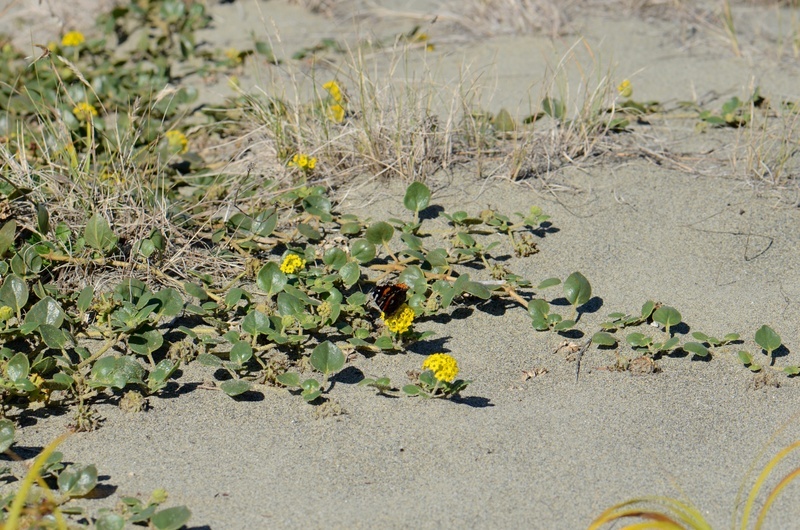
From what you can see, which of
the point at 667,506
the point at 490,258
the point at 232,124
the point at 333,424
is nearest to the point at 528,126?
the point at 490,258

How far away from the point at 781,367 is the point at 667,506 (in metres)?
0.78

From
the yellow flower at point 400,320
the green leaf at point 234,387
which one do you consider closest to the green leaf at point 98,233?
the green leaf at point 234,387

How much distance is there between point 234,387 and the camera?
8.39 ft

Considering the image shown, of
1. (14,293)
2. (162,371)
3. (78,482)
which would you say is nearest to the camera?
(78,482)

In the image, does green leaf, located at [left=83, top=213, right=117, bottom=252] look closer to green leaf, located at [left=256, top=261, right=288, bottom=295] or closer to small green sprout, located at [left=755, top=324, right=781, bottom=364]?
green leaf, located at [left=256, top=261, right=288, bottom=295]

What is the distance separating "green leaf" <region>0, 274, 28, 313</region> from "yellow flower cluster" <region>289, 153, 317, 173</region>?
3.65 feet

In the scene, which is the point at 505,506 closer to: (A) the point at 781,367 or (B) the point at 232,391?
(B) the point at 232,391

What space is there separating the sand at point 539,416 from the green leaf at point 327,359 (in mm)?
76

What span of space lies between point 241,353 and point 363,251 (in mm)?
635

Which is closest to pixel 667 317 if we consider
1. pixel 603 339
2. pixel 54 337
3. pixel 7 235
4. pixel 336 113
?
pixel 603 339

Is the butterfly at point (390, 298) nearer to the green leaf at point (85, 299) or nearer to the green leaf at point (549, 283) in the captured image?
the green leaf at point (549, 283)

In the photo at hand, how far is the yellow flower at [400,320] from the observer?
9.01ft

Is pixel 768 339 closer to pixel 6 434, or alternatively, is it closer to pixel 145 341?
pixel 145 341

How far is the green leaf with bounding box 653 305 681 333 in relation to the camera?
277cm
